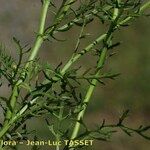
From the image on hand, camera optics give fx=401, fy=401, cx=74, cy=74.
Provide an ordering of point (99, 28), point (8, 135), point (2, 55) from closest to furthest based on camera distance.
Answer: point (8, 135)
point (2, 55)
point (99, 28)

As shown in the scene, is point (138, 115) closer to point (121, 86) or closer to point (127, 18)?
point (121, 86)

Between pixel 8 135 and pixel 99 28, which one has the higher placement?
pixel 99 28

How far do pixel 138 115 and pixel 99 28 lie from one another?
3.52 ft

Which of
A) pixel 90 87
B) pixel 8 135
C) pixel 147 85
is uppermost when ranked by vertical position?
pixel 147 85

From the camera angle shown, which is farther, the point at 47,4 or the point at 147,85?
the point at 147,85

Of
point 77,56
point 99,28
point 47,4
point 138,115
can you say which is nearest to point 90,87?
point 77,56

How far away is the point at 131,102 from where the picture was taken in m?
4.14

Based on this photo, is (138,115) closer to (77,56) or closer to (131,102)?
(131,102)

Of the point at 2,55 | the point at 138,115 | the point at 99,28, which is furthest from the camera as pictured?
the point at 138,115

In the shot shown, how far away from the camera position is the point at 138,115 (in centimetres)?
441

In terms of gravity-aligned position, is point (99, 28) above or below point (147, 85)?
above

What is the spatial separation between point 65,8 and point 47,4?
0.11 ft

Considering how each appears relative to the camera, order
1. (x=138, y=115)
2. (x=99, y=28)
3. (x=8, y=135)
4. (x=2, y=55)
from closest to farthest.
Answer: (x=8, y=135) < (x=2, y=55) < (x=99, y=28) < (x=138, y=115)

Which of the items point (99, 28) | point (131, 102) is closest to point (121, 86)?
point (131, 102)
